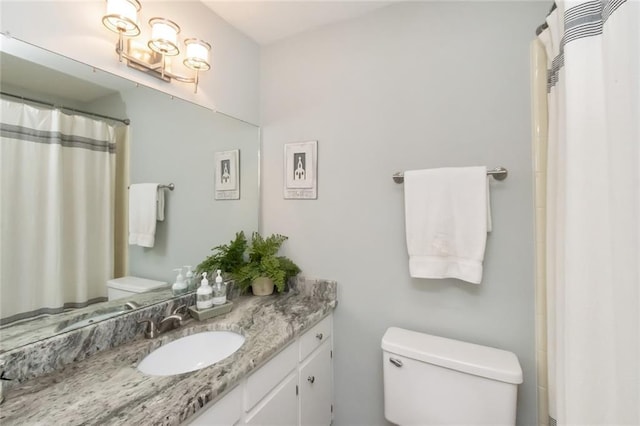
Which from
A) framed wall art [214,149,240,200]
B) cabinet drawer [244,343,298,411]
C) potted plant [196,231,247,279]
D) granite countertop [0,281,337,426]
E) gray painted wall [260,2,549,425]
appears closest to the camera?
granite countertop [0,281,337,426]

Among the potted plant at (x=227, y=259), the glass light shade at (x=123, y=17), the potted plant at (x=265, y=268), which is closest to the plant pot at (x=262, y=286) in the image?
the potted plant at (x=265, y=268)

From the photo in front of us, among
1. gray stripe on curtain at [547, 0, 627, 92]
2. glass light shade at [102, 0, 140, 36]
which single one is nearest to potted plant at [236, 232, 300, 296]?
glass light shade at [102, 0, 140, 36]

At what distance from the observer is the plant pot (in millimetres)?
1533

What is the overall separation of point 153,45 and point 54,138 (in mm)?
528

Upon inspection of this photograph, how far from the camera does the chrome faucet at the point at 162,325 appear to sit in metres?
1.05

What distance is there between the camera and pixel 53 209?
879 mm

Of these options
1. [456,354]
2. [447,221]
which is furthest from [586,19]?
[456,354]

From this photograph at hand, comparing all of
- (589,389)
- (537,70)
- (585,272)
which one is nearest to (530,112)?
(537,70)

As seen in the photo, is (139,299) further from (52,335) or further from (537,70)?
(537,70)

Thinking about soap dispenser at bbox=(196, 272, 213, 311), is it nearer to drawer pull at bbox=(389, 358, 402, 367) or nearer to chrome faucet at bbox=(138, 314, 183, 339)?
chrome faucet at bbox=(138, 314, 183, 339)

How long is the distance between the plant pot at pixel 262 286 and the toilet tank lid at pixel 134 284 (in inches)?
19.0

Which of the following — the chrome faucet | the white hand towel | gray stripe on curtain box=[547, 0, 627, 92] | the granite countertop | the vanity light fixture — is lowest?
the granite countertop

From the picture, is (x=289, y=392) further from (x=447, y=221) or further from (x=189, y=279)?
(x=447, y=221)

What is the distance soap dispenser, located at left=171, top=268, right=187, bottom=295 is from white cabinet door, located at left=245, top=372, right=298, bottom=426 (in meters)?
0.63
